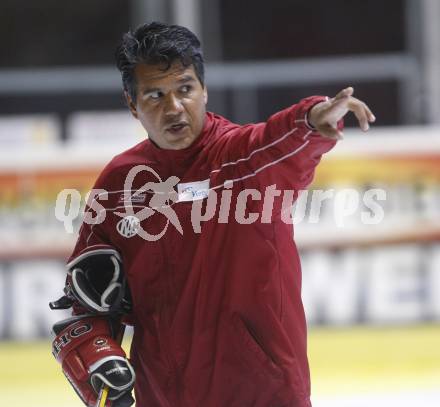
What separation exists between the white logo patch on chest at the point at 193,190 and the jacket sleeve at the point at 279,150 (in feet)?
0.21

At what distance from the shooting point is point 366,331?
269 inches

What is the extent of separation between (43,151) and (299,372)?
185 inches

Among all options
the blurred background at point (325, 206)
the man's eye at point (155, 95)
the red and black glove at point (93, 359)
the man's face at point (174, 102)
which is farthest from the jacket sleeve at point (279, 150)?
the blurred background at point (325, 206)

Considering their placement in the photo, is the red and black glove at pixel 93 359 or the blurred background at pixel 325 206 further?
the blurred background at pixel 325 206

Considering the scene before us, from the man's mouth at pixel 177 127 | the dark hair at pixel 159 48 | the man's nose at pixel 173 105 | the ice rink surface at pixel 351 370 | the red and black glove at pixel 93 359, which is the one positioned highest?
the dark hair at pixel 159 48

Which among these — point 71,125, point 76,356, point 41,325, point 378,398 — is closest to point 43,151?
point 71,125

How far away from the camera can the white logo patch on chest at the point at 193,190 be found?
2742 mm

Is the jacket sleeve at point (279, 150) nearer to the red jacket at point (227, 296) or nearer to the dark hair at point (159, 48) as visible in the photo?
the red jacket at point (227, 296)

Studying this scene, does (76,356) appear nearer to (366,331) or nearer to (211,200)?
(211,200)

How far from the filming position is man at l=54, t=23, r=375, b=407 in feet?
8.88

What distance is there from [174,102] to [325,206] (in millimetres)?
4310

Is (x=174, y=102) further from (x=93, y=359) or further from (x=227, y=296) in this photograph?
(x=93, y=359)
